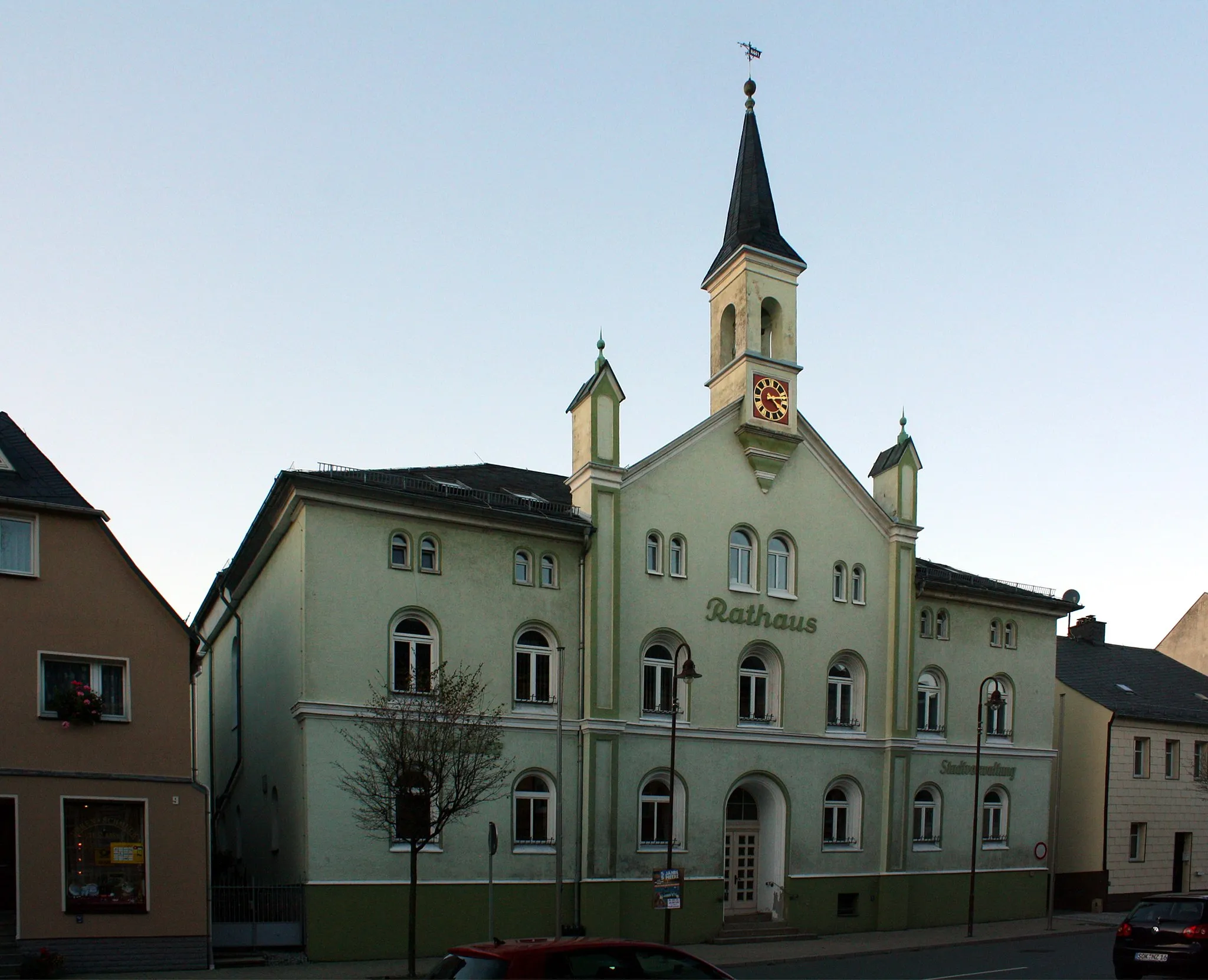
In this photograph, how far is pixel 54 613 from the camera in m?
20.7

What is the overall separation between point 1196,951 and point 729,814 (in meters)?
13.4

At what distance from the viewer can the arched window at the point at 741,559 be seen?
2978 centimetres

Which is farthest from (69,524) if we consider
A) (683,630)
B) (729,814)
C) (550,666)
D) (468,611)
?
(729,814)

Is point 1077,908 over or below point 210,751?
below

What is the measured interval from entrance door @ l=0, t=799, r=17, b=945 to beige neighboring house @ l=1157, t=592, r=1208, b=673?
4776 centimetres

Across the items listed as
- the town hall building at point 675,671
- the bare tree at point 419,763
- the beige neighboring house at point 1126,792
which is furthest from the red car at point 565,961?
the beige neighboring house at point 1126,792

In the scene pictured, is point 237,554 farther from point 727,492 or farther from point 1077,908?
point 1077,908

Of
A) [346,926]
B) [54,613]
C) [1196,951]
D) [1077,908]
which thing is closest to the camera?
[1196,951]

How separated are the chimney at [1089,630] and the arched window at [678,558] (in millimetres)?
23992

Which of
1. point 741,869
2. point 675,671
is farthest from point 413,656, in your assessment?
point 741,869

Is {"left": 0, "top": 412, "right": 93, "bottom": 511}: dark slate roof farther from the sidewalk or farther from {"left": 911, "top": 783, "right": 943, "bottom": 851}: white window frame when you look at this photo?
{"left": 911, "top": 783, "right": 943, "bottom": 851}: white window frame

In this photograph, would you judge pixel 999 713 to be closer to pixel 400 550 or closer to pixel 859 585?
pixel 859 585

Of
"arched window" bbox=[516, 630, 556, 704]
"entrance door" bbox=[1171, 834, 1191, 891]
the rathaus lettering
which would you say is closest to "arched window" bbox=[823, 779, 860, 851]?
the rathaus lettering

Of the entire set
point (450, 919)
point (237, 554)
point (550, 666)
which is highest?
point (237, 554)
